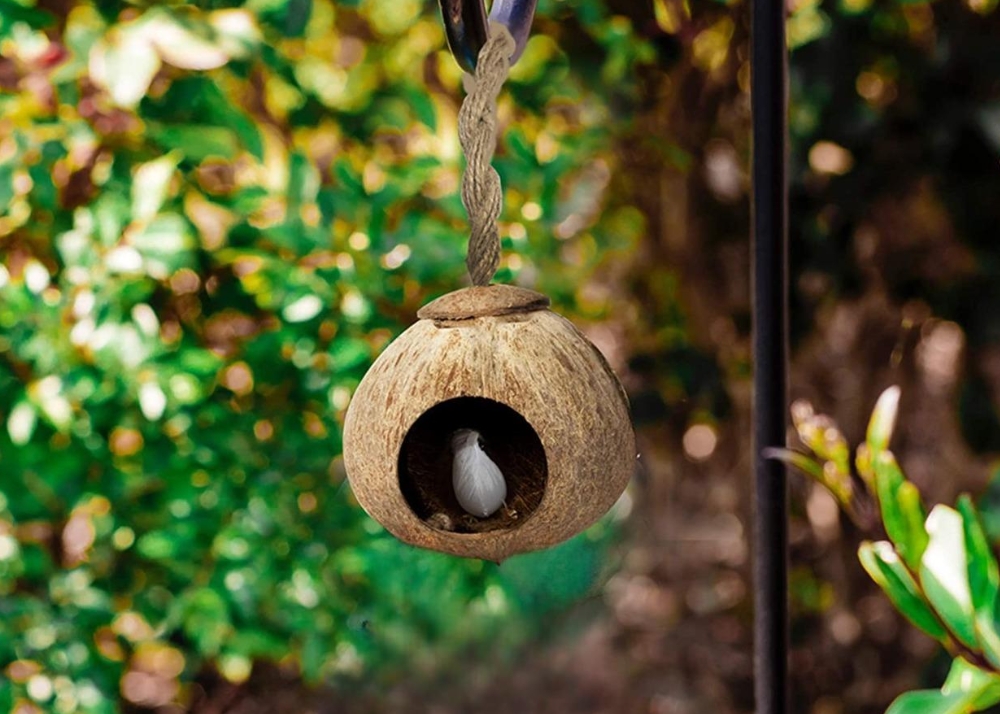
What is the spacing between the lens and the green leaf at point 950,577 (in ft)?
2.15

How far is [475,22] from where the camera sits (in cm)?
72

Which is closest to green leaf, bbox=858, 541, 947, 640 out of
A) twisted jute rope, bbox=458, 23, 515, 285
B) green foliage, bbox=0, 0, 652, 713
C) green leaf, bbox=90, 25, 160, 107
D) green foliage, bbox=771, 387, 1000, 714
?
green foliage, bbox=771, 387, 1000, 714

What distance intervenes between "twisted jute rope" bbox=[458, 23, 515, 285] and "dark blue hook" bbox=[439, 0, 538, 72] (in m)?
0.01

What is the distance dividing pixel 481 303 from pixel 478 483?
0.43 ft

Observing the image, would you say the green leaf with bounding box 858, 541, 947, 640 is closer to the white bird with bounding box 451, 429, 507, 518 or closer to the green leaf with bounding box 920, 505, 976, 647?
the green leaf with bounding box 920, 505, 976, 647

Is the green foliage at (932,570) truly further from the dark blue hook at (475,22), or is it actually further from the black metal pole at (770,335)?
the dark blue hook at (475,22)

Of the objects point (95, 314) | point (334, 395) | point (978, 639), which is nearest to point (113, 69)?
point (95, 314)

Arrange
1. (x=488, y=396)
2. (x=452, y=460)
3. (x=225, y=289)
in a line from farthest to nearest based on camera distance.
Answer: (x=225, y=289) < (x=452, y=460) < (x=488, y=396)

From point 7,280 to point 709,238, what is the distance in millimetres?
1055

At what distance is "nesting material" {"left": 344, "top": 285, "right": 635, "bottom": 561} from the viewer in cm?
75

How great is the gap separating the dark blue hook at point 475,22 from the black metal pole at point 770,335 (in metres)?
0.16

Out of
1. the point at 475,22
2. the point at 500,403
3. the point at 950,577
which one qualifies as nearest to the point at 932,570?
the point at 950,577

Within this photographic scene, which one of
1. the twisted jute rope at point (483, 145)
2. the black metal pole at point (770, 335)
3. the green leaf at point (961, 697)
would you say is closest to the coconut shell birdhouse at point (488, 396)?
the twisted jute rope at point (483, 145)

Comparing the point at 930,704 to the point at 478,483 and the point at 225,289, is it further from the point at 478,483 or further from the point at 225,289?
the point at 225,289
